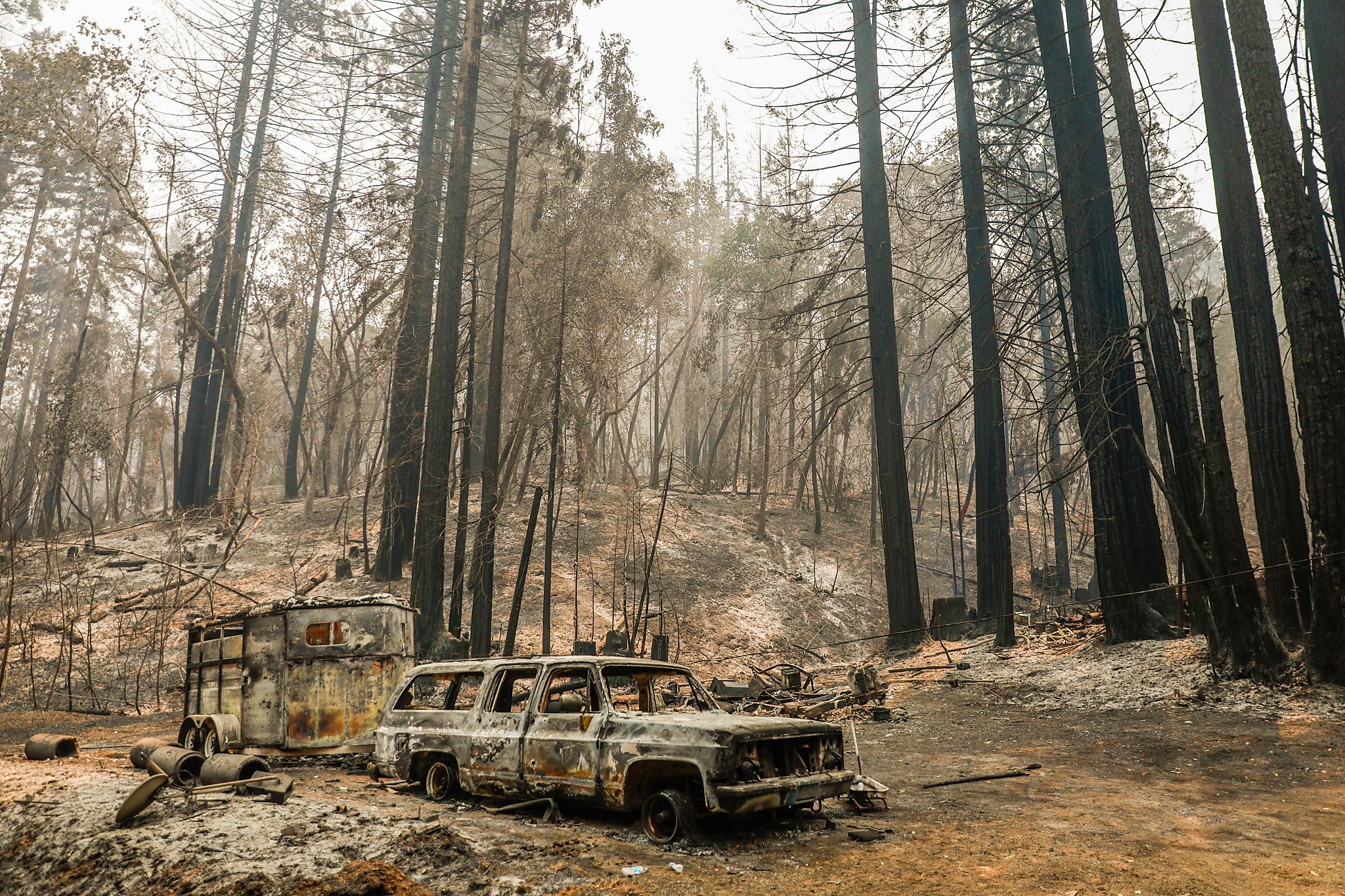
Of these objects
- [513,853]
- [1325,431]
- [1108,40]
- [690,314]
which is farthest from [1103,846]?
[690,314]

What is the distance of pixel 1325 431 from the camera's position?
9.41 metres

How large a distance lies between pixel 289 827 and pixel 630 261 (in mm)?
23442

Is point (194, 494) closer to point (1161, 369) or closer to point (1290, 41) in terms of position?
point (1161, 369)

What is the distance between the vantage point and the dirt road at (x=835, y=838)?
4918mm

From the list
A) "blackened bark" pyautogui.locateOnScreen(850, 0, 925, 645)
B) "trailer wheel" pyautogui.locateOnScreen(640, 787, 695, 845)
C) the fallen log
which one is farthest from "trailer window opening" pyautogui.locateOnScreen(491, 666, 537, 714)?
the fallen log

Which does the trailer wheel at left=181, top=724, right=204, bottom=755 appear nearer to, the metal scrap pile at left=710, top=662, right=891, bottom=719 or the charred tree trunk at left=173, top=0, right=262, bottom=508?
the metal scrap pile at left=710, top=662, right=891, bottom=719

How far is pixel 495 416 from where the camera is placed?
1745cm

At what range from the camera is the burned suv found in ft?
18.9

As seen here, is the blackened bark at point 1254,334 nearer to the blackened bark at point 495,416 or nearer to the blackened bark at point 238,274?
the blackened bark at point 495,416

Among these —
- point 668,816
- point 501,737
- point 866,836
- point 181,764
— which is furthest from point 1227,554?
point 181,764

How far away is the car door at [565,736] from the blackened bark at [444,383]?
9.35 metres

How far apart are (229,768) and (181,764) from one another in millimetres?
890

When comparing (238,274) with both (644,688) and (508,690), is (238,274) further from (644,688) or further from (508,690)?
(644,688)

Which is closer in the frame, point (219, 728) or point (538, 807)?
point (538, 807)
